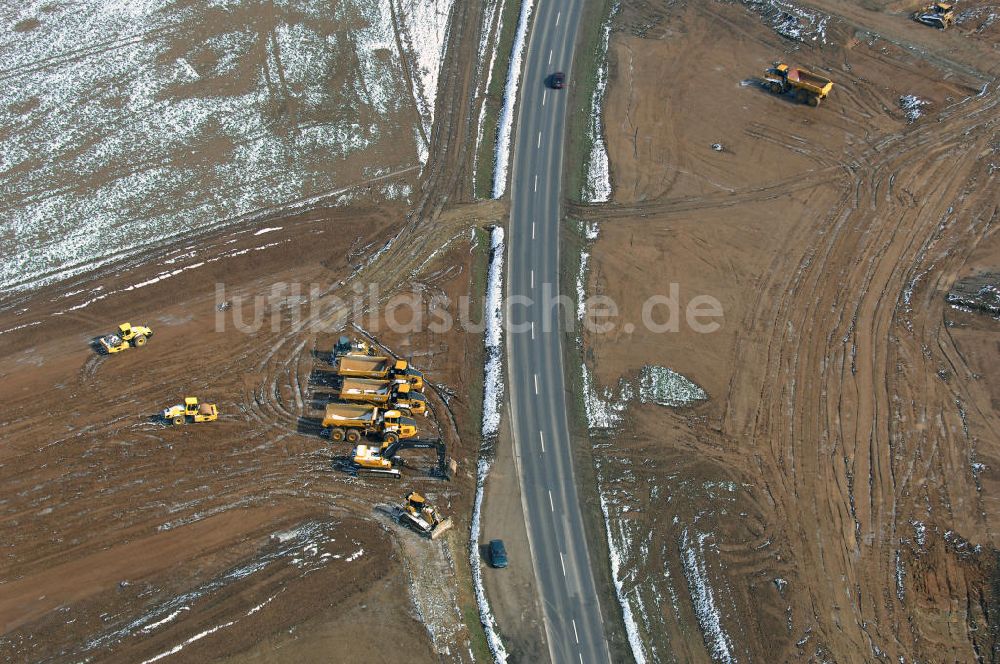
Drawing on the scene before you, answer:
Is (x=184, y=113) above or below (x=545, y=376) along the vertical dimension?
above

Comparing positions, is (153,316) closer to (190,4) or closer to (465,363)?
(465,363)

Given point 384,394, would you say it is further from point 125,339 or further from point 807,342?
point 807,342

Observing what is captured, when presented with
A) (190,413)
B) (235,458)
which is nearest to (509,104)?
(190,413)

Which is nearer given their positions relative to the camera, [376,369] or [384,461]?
[384,461]

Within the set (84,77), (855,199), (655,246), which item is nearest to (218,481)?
(655,246)

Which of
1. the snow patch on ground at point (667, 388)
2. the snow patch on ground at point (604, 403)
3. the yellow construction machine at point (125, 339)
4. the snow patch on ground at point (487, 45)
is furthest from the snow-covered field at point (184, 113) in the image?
the snow patch on ground at point (667, 388)

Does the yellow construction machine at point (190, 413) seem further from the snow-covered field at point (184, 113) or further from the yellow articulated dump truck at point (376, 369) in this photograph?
the snow-covered field at point (184, 113)
